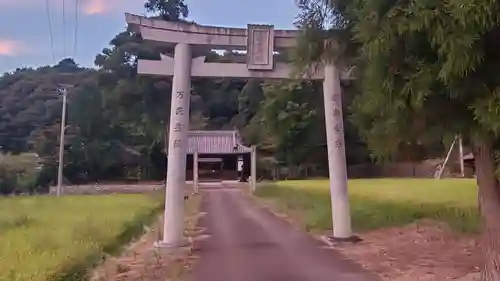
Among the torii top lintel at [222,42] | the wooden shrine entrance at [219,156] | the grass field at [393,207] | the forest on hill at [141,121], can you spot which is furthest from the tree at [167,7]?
the torii top lintel at [222,42]

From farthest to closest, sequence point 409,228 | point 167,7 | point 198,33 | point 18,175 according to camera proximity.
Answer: point 167,7 < point 18,175 < point 409,228 < point 198,33

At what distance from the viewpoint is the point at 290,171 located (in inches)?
1671

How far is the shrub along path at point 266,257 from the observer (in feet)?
27.4

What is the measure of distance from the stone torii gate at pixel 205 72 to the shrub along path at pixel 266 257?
896mm

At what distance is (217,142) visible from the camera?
44.0 metres

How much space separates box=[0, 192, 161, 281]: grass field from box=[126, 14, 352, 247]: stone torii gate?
5.23ft

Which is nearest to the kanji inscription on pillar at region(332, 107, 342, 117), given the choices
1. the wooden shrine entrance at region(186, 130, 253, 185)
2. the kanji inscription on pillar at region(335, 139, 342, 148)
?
the kanji inscription on pillar at region(335, 139, 342, 148)

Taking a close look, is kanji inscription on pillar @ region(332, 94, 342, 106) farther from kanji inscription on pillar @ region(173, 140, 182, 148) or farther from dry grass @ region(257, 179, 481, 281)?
kanji inscription on pillar @ region(173, 140, 182, 148)

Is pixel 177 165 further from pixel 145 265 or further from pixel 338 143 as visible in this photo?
pixel 338 143

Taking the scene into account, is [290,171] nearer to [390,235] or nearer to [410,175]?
[410,175]

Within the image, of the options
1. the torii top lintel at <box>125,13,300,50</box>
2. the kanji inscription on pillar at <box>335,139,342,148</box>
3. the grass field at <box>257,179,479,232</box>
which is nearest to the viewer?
the torii top lintel at <box>125,13,300,50</box>

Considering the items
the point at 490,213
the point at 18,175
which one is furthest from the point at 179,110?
the point at 18,175

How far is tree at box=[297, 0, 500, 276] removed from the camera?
468 cm

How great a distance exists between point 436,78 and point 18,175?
126 ft
